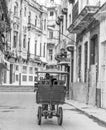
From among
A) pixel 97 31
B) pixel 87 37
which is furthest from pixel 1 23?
pixel 97 31

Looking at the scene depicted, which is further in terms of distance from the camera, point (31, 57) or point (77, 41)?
point (31, 57)

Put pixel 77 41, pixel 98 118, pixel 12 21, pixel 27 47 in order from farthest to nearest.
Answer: pixel 27 47 → pixel 12 21 → pixel 77 41 → pixel 98 118

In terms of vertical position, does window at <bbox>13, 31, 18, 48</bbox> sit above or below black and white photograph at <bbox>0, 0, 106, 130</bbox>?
above

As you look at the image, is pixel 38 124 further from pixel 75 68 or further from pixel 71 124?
pixel 75 68

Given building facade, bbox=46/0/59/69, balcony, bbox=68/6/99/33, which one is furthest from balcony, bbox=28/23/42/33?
balcony, bbox=68/6/99/33

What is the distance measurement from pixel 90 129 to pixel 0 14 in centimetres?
3625

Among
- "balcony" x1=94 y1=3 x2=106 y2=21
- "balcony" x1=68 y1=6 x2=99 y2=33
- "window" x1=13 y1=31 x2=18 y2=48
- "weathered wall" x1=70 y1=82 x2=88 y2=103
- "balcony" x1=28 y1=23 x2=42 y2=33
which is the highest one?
"balcony" x1=28 y1=23 x2=42 y2=33

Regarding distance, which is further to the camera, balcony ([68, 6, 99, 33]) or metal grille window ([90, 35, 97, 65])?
metal grille window ([90, 35, 97, 65])

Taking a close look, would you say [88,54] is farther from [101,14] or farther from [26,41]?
[26,41]

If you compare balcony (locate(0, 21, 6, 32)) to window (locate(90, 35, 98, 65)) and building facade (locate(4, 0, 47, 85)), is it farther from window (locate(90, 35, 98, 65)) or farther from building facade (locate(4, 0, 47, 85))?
window (locate(90, 35, 98, 65))

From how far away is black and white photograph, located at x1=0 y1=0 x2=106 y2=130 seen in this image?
14672mm

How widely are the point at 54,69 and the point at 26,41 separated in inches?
1822

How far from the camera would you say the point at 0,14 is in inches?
1903

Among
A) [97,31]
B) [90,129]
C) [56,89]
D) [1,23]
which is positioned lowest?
[90,129]
